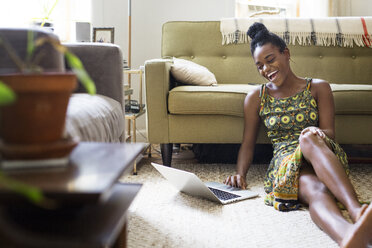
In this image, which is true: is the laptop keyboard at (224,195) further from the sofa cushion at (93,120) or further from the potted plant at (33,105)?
the potted plant at (33,105)

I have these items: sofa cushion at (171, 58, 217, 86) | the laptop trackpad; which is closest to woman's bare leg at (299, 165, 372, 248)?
the laptop trackpad

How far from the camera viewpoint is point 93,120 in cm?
112

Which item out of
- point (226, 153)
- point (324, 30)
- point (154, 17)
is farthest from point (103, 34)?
point (324, 30)

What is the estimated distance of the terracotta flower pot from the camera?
57cm

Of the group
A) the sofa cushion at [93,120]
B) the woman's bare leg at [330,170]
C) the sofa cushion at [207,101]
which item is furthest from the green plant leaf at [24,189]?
the sofa cushion at [207,101]

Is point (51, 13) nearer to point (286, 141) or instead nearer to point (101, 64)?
point (101, 64)

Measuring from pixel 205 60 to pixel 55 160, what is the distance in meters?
2.24

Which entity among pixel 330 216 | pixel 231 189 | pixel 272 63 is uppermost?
pixel 272 63

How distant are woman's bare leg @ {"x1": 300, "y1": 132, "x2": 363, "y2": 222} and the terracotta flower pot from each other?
0.98 meters

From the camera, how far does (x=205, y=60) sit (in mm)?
2777

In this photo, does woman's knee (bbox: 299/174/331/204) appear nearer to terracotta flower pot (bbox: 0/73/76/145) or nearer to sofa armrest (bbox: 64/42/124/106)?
sofa armrest (bbox: 64/42/124/106)

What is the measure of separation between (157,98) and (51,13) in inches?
48.6

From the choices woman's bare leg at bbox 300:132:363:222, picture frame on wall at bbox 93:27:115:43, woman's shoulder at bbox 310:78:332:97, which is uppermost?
picture frame on wall at bbox 93:27:115:43

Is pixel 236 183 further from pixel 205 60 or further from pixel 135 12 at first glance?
pixel 135 12
